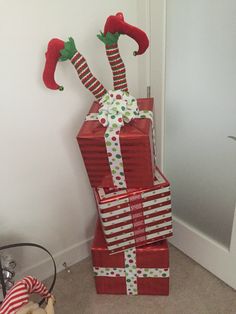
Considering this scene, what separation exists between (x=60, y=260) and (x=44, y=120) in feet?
2.81

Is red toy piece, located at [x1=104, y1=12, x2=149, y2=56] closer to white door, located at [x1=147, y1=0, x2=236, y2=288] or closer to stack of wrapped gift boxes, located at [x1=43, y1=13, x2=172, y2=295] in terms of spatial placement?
stack of wrapped gift boxes, located at [x1=43, y1=13, x2=172, y2=295]

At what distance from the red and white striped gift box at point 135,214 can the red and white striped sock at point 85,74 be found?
17.0 inches

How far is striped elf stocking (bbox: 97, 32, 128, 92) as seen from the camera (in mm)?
1146

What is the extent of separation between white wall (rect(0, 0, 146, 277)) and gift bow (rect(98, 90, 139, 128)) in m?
0.30

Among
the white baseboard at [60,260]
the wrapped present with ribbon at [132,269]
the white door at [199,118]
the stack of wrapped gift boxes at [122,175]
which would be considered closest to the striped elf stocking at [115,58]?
the stack of wrapped gift boxes at [122,175]

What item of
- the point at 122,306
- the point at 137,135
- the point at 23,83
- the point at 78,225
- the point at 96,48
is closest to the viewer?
the point at 137,135

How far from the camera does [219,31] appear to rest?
1.12 metres

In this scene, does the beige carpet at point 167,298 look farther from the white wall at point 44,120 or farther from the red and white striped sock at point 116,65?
the red and white striped sock at point 116,65

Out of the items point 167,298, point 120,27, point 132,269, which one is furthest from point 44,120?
point 167,298

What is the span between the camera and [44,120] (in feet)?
4.28

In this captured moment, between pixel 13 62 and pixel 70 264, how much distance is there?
1.20 m

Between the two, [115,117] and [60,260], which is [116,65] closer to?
[115,117]

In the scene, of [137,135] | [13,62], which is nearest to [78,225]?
[137,135]

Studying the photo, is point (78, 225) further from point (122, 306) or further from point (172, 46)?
point (172, 46)
